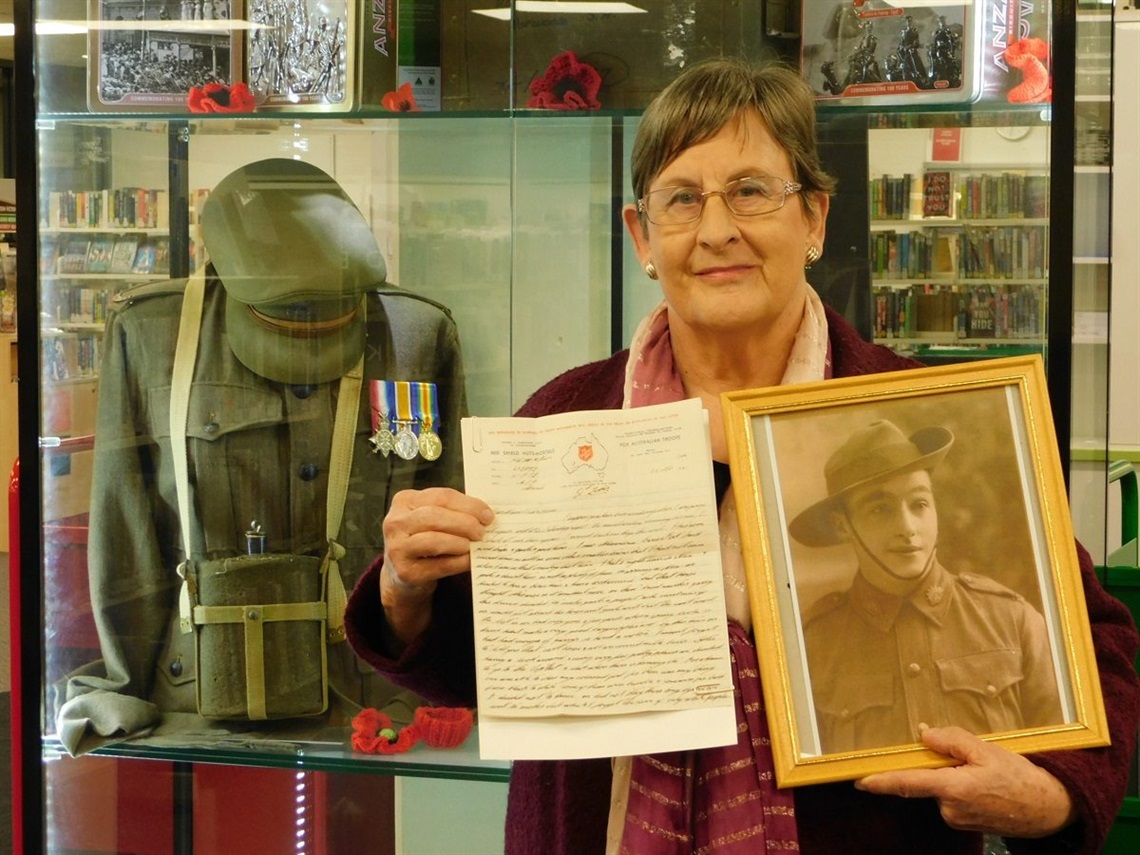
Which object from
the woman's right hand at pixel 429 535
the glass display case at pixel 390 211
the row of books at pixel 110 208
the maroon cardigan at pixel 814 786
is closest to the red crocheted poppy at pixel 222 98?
the glass display case at pixel 390 211

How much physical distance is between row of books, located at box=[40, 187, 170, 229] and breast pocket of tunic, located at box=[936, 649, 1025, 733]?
1.13 metres

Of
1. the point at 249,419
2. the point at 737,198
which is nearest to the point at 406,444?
the point at 249,419

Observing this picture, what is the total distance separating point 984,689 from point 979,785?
0.08 metres

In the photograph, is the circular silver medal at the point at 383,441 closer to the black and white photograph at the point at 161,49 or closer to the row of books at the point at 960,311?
the black and white photograph at the point at 161,49

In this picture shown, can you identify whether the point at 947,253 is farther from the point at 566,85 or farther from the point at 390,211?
the point at 390,211

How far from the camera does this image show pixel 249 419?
1.62m

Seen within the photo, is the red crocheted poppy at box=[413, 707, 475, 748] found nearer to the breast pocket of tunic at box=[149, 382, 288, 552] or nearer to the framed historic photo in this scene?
the breast pocket of tunic at box=[149, 382, 288, 552]

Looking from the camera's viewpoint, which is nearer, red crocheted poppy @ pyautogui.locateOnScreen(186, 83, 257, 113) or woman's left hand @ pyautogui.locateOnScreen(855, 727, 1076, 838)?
woman's left hand @ pyautogui.locateOnScreen(855, 727, 1076, 838)

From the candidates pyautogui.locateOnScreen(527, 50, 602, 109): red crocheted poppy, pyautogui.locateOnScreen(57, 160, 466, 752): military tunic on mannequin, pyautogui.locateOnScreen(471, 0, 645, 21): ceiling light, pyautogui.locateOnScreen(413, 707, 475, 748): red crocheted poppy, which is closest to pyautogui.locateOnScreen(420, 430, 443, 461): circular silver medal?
pyautogui.locateOnScreen(57, 160, 466, 752): military tunic on mannequin

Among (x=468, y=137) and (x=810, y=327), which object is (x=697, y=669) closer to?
(x=810, y=327)

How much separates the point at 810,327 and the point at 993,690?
39 cm

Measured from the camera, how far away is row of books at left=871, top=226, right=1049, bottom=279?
4.54ft

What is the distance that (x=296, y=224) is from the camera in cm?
161

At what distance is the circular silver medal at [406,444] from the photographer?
1.60m
